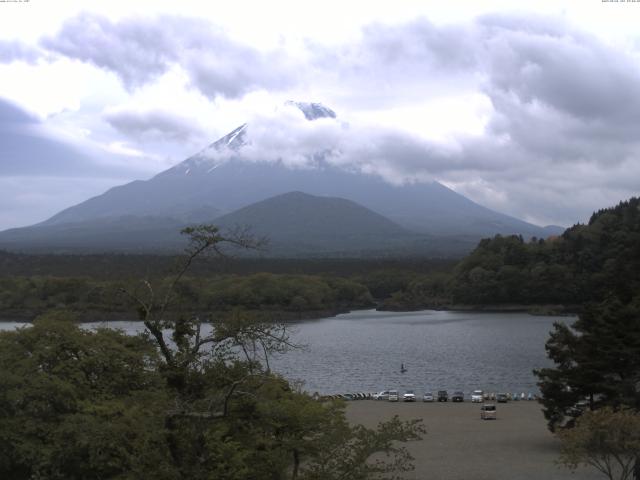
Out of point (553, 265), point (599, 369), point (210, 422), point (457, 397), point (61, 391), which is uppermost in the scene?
point (553, 265)

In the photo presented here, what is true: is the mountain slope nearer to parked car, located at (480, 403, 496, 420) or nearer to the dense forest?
the dense forest

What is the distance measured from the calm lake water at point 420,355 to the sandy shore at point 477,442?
13.5 feet

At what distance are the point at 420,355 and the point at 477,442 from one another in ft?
58.5

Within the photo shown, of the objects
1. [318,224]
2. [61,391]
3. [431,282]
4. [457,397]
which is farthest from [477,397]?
[318,224]

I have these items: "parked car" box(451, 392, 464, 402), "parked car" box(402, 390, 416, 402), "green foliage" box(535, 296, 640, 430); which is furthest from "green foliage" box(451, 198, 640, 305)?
"green foliage" box(535, 296, 640, 430)

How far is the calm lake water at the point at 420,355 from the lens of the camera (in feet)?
88.0

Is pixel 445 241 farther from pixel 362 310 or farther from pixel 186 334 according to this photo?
pixel 186 334

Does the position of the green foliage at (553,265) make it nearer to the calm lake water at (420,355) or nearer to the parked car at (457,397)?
the calm lake water at (420,355)

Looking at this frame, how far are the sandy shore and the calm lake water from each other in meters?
4.12

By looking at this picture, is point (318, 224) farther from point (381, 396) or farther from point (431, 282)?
point (381, 396)

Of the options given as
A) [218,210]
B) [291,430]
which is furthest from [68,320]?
[218,210]

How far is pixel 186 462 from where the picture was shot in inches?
220

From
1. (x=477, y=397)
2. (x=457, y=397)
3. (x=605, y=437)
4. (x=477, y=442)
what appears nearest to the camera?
(x=605, y=437)

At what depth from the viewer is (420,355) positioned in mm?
33969
